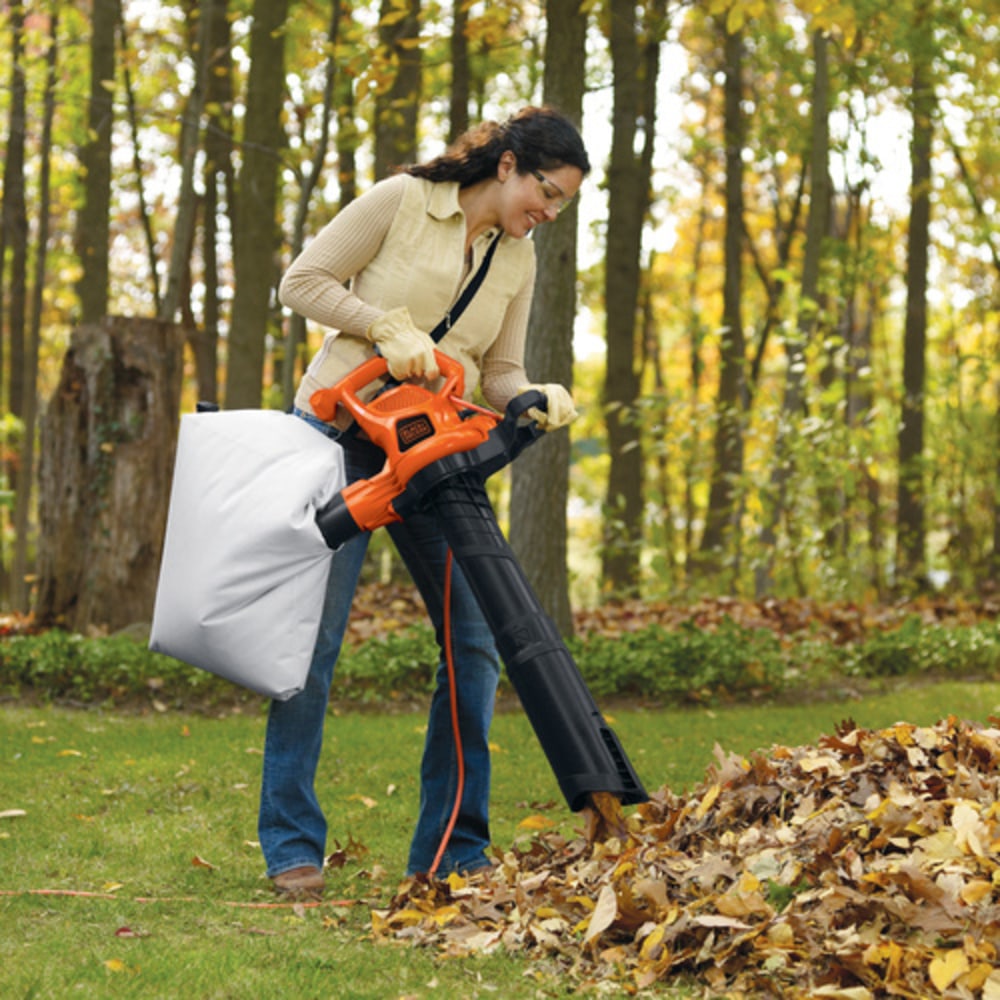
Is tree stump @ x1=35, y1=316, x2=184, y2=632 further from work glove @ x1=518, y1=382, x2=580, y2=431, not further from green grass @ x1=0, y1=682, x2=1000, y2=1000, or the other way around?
work glove @ x1=518, y1=382, x2=580, y2=431

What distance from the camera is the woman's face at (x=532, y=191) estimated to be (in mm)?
3654

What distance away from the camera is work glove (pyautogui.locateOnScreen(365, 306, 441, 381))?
137 inches

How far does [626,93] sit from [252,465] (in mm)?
9512

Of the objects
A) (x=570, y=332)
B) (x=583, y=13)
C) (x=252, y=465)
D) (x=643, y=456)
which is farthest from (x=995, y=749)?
(x=643, y=456)

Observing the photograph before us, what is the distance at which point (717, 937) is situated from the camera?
9.61ft

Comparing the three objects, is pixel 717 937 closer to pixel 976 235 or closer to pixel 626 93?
pixel 626 93

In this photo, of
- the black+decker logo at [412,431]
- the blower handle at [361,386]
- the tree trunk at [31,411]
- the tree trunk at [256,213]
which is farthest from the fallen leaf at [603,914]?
the tree trunk at [31,411]

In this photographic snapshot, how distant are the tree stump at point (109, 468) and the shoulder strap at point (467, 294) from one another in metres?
4.96

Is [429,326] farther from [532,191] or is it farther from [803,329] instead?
Result: [803,329]

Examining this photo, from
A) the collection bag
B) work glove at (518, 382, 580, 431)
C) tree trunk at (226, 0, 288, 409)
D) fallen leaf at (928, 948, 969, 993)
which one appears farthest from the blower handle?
tree trunk at (226, 0, 288, 409)

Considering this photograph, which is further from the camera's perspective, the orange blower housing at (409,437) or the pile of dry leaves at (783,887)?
the orange blower housing at (409,437)

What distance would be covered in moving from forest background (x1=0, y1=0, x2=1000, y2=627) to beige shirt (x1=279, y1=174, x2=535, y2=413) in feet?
12.1

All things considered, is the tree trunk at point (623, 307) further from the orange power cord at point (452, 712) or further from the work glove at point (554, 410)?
the work glove at point (554, 410)

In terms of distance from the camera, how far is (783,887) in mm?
3061
